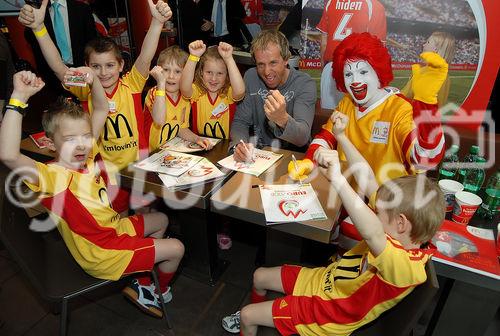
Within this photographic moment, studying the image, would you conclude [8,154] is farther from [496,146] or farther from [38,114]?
[38,114]

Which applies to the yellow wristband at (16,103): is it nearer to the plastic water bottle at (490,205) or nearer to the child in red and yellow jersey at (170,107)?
the child in red and yellow jersey at (170,107)

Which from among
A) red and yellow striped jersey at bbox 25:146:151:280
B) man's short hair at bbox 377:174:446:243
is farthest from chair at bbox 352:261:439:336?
red and yellow striped jersey at bbox 25:146:151:280

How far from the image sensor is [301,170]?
1.65 metres

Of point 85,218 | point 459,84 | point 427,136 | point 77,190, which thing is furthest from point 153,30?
point 459,84

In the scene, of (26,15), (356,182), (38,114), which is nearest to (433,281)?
(356,182)

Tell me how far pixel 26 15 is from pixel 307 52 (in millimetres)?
1728

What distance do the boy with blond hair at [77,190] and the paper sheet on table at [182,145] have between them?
43 cm

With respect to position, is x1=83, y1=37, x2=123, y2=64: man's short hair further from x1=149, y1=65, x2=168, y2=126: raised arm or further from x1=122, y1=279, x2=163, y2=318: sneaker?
x1=122, y1=279, x2=163, y2=318: sneaker

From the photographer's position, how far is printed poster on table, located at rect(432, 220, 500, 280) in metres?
1.27

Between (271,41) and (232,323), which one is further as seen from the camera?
(271,41)

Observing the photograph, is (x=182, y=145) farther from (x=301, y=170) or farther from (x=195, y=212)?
(x=301, y=170)

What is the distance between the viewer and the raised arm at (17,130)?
1.32 metres

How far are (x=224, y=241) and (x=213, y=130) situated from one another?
30.8 inches

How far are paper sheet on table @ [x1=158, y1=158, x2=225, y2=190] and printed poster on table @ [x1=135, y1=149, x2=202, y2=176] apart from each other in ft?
0.10
